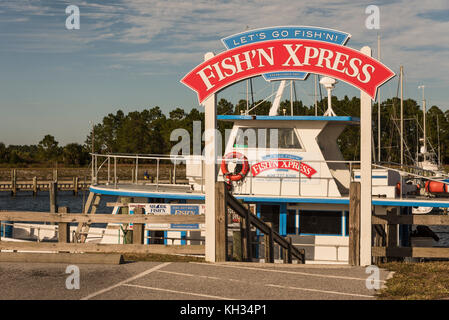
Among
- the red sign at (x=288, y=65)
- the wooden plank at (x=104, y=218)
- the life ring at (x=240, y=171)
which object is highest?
the red sign at (x=288, y=65)

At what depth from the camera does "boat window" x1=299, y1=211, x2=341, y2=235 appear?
15719mm

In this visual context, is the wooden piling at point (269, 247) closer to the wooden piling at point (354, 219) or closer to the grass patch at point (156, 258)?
the grass patch at point (156, 258)

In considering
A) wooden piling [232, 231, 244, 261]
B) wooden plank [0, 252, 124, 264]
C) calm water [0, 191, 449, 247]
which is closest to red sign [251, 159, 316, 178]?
wooden piling [232, 231, 244, 261]

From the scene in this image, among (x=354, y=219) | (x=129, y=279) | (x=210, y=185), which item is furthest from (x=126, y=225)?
(x=354, y=219)

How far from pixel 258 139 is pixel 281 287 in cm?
905

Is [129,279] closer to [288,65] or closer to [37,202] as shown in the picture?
[288,65]

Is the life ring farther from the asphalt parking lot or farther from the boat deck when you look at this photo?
the asphalt parking lot

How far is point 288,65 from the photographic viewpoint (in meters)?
9.98

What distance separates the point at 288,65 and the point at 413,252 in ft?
13.3

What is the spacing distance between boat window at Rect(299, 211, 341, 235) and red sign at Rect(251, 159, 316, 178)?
114 cm

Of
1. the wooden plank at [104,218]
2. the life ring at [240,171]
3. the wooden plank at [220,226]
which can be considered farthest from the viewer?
the life ring at [240,171]

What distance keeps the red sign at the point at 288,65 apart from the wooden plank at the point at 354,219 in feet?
5.50

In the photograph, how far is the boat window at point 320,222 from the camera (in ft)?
51.6

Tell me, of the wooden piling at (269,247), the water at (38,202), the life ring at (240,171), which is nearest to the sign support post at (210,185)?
the wooden piling at (269,247)
